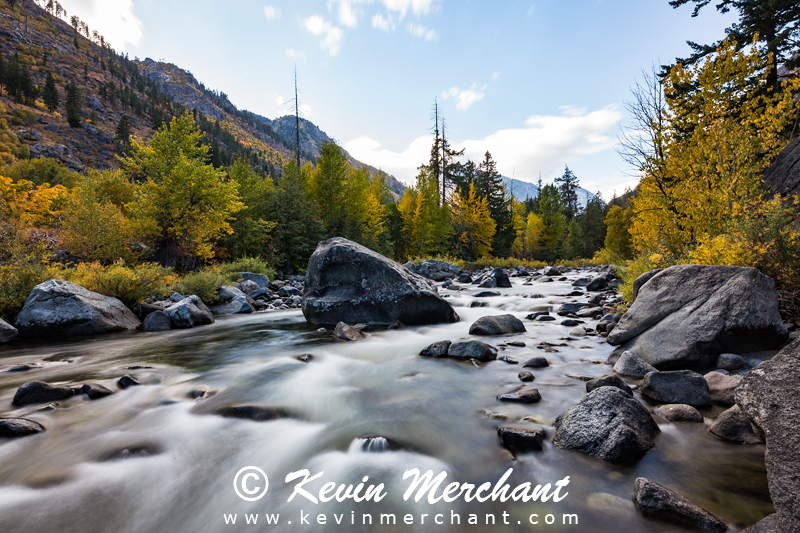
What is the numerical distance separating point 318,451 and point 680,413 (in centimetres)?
388

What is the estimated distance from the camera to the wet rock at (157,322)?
865 centimetres

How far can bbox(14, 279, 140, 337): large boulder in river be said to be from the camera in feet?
24.9

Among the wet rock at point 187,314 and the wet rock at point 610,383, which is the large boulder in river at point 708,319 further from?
the wet rock at point 187,314

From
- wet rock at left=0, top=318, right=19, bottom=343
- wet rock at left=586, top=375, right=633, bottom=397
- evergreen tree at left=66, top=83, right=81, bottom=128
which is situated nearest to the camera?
wet rock at left=586, top=375, right=633, bottom=397

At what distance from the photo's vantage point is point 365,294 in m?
8.97

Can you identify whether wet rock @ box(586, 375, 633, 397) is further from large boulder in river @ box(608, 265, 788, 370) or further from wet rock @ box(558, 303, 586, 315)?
wet rock @ box(558, 303, 586, 315)

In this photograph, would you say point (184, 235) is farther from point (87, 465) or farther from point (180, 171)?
point (87, 465)

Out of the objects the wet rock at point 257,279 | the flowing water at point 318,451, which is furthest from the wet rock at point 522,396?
the wet rock at point 257,279

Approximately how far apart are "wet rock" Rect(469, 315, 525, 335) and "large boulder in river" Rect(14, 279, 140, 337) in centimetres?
932

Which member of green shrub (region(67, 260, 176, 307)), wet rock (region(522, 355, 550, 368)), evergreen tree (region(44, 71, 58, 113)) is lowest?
wet rock (region(522, 355, 550, 368))

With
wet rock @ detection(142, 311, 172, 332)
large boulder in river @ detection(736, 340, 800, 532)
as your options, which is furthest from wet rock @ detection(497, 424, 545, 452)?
wet rock @ detection(142, 311, 172, 332)

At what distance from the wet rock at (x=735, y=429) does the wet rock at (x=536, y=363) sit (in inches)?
91.7

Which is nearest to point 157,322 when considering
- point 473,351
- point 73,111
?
point 473,351

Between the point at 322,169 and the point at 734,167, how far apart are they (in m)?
26.2
